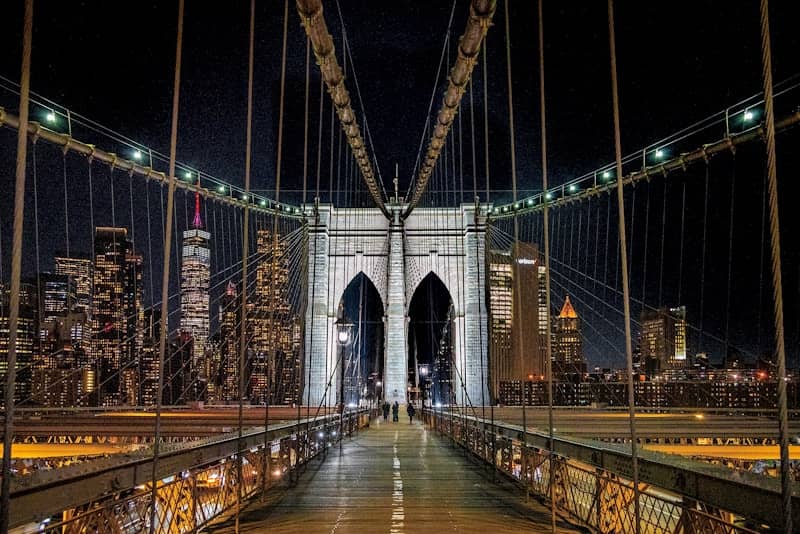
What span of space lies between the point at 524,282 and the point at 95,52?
2028cm

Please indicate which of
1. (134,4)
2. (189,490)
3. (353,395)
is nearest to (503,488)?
(189,490)

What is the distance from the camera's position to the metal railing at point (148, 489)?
2.90m

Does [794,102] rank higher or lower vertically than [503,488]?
higher

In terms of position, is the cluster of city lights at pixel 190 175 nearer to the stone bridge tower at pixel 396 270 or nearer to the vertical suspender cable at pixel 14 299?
the stone bridge tower at pixel 396 270

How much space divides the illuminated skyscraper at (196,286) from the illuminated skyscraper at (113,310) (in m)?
2.93

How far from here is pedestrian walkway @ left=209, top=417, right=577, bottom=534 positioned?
481cm

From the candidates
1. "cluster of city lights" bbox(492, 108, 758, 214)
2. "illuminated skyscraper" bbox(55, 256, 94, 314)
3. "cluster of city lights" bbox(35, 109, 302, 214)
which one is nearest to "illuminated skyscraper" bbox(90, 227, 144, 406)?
"illuminated skyscraper" bbox(55, 256, 94, 314)

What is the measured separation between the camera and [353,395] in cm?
3353

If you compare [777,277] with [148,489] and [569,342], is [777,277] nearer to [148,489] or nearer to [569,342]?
[148,489]

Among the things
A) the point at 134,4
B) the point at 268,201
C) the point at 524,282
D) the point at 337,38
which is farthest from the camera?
the point at 268,201

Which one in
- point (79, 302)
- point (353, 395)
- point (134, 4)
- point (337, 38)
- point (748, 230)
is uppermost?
point (337, 38)

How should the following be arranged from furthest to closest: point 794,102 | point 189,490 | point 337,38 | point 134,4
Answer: point 337,38 < point 794,102 < point 134,4 < point 189,490

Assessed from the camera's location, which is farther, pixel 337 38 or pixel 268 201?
pixel 268 201

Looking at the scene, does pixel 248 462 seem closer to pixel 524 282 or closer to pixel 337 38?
pixel 337 38
